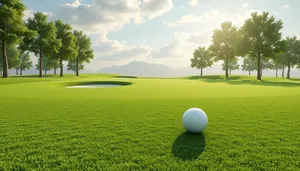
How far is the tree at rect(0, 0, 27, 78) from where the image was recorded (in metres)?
30.2

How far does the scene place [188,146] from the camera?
454cm

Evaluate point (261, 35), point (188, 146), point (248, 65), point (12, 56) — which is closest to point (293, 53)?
point (261, 35)

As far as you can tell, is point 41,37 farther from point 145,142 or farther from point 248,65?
point 248,65

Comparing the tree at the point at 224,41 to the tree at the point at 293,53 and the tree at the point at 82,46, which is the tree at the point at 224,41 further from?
the tree at the point at 82,46

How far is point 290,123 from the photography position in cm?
637

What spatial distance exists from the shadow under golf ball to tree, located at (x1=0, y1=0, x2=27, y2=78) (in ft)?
119

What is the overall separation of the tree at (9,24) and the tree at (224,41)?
148 feet

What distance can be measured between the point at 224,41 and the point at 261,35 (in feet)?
33.2

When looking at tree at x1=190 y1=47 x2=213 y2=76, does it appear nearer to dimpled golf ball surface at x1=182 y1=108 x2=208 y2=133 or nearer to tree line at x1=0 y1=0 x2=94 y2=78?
tree line at x1=0 y1=0 x2=94 y2=78

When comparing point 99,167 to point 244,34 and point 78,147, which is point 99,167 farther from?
point 244,34

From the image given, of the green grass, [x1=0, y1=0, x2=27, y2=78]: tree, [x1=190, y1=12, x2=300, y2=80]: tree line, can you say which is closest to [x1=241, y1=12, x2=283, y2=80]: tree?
[x1=190, y1=12, x2=300, y2=80]: tree line

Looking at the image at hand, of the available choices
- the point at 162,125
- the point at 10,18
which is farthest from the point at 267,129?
the point at 10,18

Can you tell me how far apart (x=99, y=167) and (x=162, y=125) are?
9.66ft

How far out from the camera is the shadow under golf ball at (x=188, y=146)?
4.07 m
